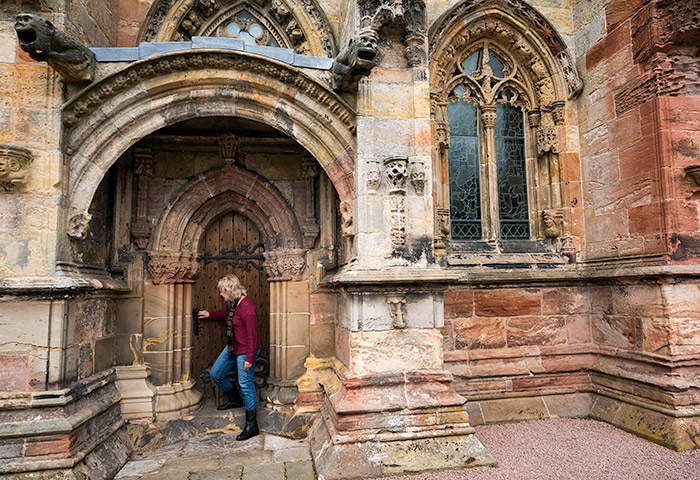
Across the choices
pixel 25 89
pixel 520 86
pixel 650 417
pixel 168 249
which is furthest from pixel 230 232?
pixel 650 417

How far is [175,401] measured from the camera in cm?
518

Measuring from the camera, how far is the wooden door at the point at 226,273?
5.73m

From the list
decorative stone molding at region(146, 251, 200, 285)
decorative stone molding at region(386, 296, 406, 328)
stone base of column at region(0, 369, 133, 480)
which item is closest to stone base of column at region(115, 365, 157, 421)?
stone base of column at region(0, 369, 133, 480)

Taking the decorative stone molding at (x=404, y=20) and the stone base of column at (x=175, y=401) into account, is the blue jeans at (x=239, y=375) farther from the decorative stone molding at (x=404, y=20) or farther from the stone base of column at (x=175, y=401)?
the decorative stone molding at (x=404, y=20)

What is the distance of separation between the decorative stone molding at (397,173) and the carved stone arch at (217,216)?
5.35 ft

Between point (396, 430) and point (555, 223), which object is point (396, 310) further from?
point (555, 223)

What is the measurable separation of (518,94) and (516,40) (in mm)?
685

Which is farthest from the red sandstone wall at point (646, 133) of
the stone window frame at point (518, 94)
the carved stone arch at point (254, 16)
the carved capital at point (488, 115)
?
the carved stone arch at point (254, 16)

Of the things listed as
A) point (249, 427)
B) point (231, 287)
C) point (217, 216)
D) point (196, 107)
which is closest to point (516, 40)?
point (196, 107)

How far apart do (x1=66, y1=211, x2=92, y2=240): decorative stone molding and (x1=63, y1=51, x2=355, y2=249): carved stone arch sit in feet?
0.19

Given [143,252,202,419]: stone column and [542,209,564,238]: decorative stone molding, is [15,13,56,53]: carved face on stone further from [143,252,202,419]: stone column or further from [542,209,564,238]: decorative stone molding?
[542,209,564,238]: decorative stone molding

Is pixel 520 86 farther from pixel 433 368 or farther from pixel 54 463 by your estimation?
pixel 54 463

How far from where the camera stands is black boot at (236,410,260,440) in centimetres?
487

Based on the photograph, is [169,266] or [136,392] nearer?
[136,392]
